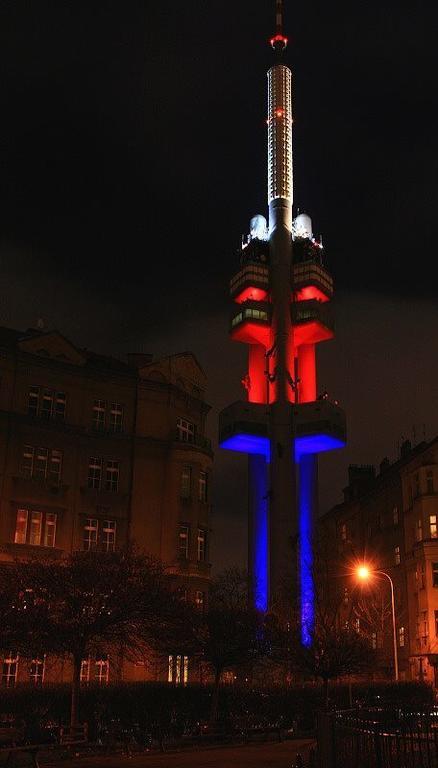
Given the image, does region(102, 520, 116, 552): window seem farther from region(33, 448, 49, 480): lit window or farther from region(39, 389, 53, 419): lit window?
region(39, 389, 53, 419): lit window

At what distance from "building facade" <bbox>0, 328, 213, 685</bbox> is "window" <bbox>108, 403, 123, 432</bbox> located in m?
0.08

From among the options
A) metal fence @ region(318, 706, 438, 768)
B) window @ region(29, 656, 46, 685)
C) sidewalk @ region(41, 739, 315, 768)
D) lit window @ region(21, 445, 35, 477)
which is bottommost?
sidewalk @ region(41, 739, 315, 768)

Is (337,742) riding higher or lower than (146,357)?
lower

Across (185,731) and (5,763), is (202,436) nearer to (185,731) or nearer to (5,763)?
(185,731)

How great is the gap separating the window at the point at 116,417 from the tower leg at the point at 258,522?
32994mm

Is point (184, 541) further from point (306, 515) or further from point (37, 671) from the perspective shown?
point (306, 515)

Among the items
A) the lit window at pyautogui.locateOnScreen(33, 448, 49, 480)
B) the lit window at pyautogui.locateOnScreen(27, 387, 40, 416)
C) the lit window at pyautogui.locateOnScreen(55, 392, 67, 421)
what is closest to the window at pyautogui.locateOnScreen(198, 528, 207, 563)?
the lit window at pyautogui.locateOnScreen(33, 448, 49, 480)

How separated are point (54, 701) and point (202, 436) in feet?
103

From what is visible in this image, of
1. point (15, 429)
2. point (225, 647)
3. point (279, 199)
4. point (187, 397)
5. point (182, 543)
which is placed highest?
point (279, 199)

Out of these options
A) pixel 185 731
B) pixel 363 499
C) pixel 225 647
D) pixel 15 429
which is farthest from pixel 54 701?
pixel 363 499

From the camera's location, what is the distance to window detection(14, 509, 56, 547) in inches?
2112

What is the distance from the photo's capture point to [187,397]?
6512cm

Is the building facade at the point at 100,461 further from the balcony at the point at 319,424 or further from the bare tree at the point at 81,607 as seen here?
the balcony at the point at 319,424

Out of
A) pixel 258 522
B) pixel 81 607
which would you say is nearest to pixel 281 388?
pixel 258 522
